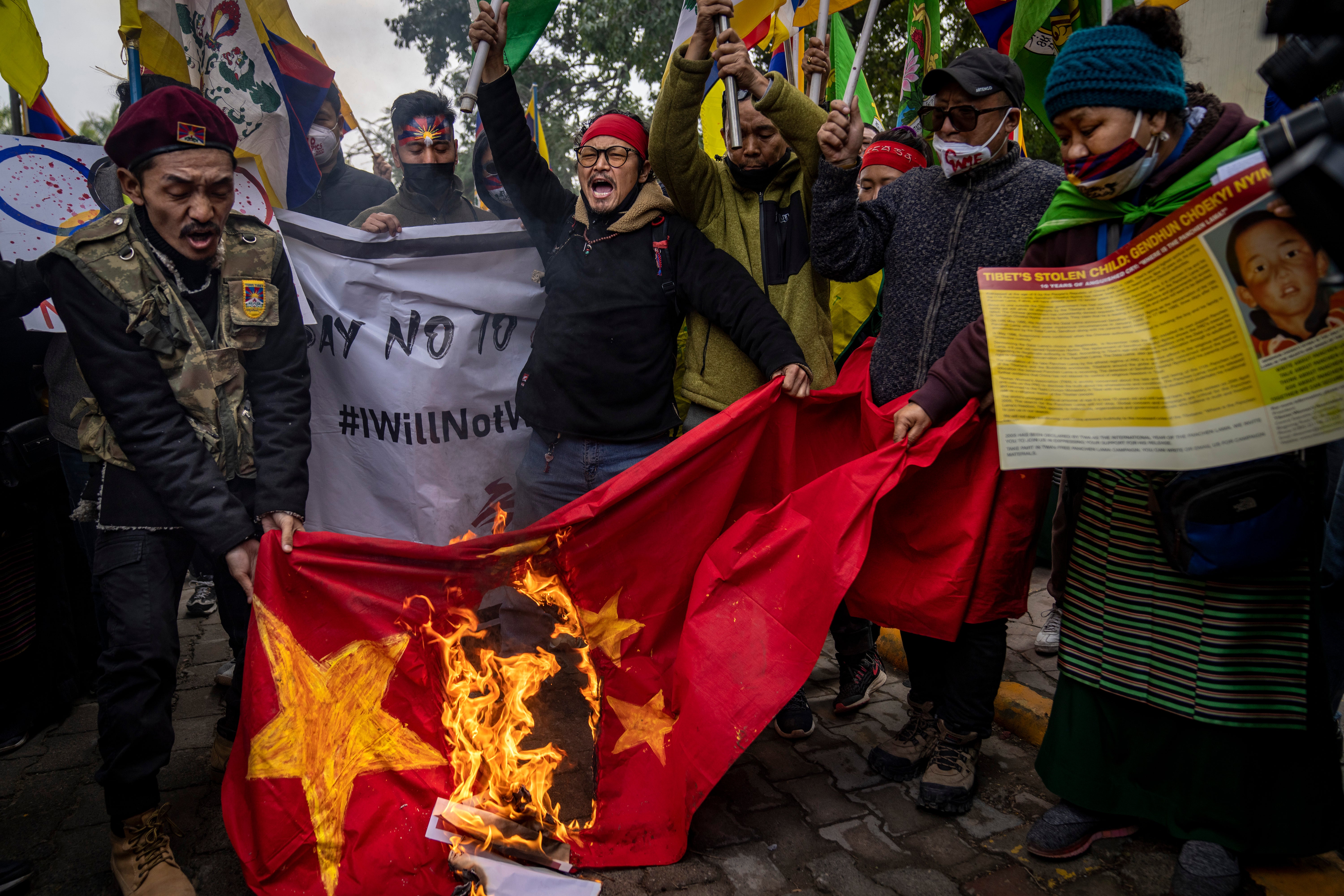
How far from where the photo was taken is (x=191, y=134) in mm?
2752

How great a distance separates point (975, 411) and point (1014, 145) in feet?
3.53

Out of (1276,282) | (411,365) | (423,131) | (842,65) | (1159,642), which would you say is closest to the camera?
(1276,282)

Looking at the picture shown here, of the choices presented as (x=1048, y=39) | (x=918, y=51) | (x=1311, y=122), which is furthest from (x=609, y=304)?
(x=1048, y=39)

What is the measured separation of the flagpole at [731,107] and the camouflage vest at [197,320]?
182 centimetres

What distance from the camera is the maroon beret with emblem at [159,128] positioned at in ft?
8.84

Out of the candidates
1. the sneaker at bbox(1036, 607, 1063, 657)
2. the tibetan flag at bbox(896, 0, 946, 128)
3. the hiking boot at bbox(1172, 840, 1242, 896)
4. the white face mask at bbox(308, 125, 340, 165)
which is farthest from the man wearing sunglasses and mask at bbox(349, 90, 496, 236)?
the hiking boot at bbox(1172, 840, 1242, 896)

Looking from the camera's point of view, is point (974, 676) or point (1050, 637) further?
point (1050, 637)

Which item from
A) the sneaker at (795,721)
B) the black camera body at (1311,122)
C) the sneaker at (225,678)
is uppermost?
the black camera body at (1311,122)

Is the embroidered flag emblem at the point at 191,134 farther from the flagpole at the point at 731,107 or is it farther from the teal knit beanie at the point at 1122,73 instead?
the teal knit beanie at the point at 1122,73

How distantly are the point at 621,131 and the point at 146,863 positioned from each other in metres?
3.10

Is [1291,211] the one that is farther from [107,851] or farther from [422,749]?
[107,851]

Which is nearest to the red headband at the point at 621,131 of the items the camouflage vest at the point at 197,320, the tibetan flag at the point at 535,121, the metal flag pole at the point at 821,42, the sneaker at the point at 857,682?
the metal flag pole at the point at 821,42

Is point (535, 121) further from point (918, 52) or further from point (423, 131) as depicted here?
point (918, 52)

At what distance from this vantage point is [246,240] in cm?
306
